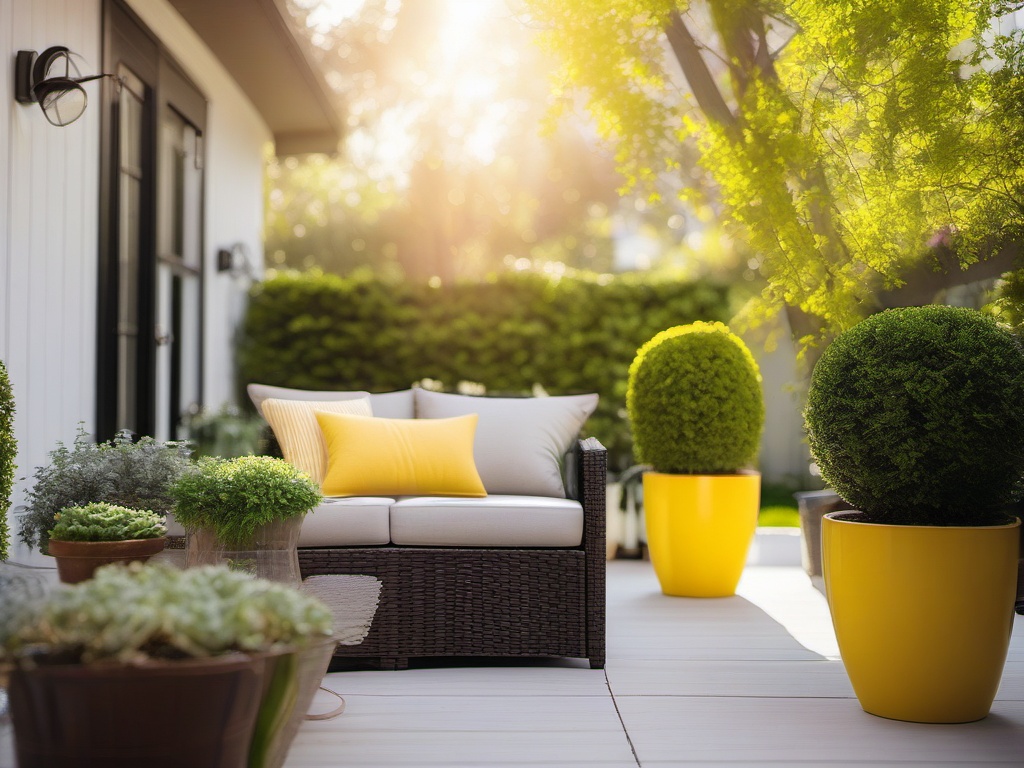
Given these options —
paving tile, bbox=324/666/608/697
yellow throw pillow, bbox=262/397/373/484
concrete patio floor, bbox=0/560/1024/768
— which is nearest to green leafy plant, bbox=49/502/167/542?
concrete patio floor, bbox=0/560/1024/768

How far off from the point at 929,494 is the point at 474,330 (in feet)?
15.2

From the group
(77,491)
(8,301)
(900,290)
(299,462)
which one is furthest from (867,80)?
(8,301)

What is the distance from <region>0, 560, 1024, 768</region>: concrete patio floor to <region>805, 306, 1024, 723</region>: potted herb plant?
176mm

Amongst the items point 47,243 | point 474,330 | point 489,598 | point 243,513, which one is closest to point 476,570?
point 489,598

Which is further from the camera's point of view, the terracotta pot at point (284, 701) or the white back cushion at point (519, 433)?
the white back cushion at point (519, 433)

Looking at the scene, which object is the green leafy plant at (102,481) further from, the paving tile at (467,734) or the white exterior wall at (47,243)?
the paving tile at (467,734)

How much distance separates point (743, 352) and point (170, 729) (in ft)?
11.8

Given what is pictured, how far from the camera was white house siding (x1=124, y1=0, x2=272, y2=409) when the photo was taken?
230 inches

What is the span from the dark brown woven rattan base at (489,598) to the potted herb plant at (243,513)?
0.68 meters

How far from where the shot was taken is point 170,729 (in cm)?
154

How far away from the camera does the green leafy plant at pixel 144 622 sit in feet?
4.94

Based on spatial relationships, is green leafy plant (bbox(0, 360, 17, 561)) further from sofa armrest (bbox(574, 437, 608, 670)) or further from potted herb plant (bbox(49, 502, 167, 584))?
Answer: sofa armrest (bbox(574, 437, 608, 670))

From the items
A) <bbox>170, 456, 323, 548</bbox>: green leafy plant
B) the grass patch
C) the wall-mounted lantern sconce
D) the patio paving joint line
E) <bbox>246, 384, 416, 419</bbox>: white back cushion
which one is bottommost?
the grass patch

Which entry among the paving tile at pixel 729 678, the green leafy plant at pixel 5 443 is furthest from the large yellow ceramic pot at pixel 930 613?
the green leafy plant at pixel 5 443
